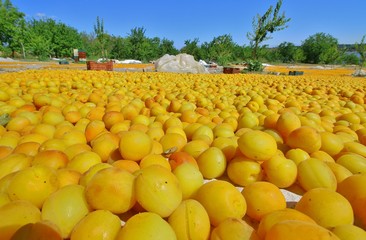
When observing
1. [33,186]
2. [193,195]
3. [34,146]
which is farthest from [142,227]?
[34,146]

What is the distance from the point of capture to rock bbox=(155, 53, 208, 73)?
14.6 meters

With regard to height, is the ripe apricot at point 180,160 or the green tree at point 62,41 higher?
the green tree at point 62,41

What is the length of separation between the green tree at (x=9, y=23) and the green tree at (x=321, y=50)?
209 ft

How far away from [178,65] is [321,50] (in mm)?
57459

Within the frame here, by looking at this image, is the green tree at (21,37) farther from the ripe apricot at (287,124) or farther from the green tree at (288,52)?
the green tree at (288,52)

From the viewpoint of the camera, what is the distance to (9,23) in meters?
37.5

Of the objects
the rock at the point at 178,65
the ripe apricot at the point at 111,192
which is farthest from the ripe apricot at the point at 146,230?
the rock at the point at 178,65

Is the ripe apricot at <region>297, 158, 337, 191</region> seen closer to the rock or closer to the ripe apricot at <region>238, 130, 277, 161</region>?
the ripe apricot at <region>238, 130, 277, 161</region>

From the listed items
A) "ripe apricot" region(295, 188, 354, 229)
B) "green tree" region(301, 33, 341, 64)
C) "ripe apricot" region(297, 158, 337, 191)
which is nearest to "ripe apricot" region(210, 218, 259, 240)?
"ripe apricot" region(295, 188, 354, 229)

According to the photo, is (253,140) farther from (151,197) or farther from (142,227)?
(142,227)

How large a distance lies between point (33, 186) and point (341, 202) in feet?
4.83

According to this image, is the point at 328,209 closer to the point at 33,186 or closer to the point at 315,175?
the point at 315,175

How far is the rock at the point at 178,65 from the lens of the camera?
14.6 meters

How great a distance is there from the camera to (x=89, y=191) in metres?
1.07
